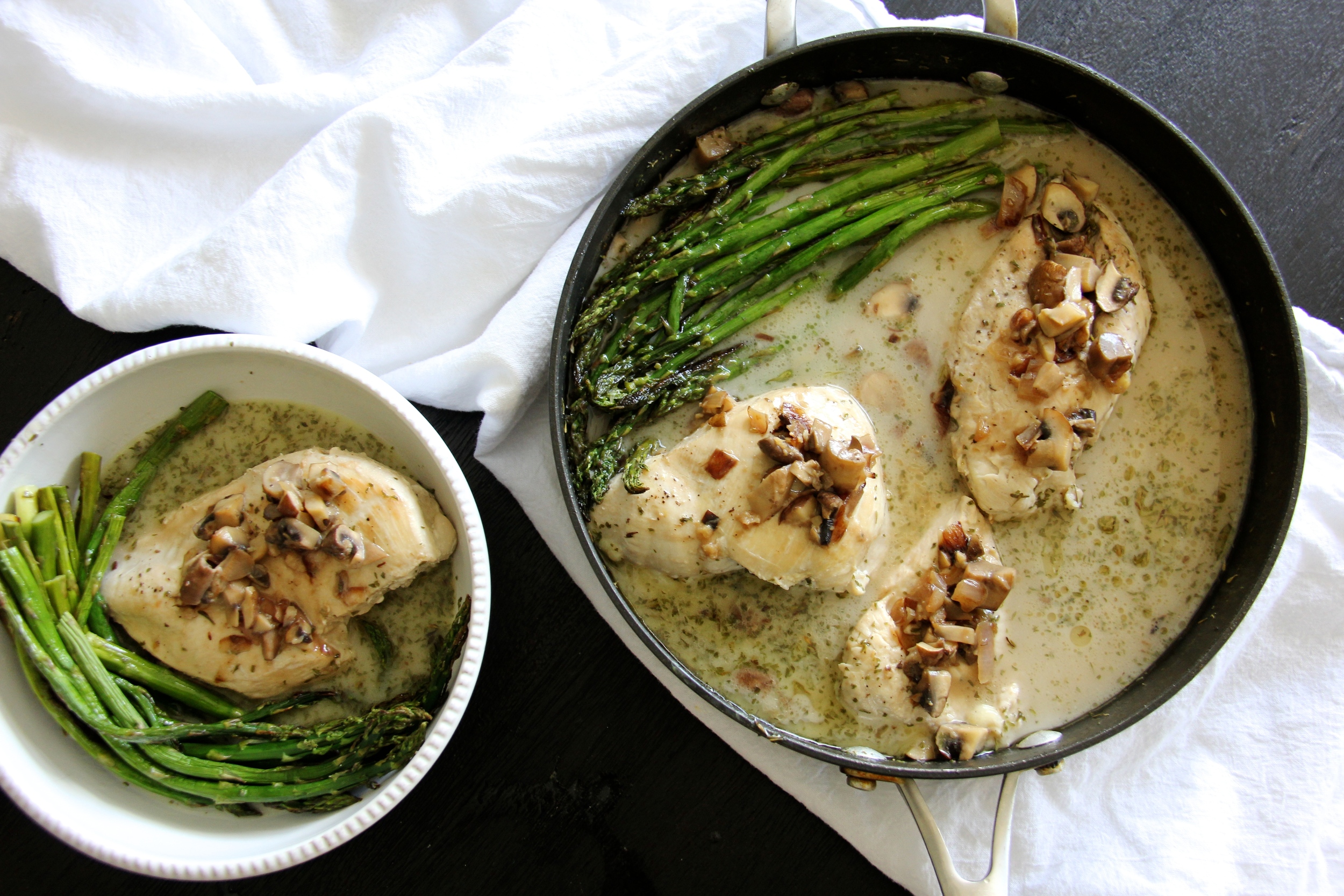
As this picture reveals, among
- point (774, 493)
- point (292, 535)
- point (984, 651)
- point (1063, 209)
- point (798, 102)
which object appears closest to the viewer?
point (292, 535)

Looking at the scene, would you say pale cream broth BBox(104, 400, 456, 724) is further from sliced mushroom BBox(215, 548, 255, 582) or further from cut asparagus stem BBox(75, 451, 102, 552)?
sliced mushroom BBox(215, 548, 255, 582)

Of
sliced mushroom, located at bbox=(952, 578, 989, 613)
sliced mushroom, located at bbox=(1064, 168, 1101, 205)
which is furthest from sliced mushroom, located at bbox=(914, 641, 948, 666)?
Result: sliced mushroom, located at bbox=(1064, 168, 1101, 205)

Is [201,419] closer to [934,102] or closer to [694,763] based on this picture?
[694,763]

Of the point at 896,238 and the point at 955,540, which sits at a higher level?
the point at 896,238

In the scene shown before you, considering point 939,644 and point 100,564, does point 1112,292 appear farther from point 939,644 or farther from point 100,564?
point 100,564

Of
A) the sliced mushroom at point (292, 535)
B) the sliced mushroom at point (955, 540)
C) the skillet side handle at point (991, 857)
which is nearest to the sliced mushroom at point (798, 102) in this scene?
the sliced mushroom at point (955, 540)

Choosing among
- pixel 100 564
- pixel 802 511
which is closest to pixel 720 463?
pixel 802 511

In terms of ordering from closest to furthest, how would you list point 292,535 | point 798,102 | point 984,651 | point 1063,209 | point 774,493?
point 292,535
point 774,493
point 984,651
point 1063,209
point 798,102

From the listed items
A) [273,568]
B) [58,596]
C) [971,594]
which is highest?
[971,594]
